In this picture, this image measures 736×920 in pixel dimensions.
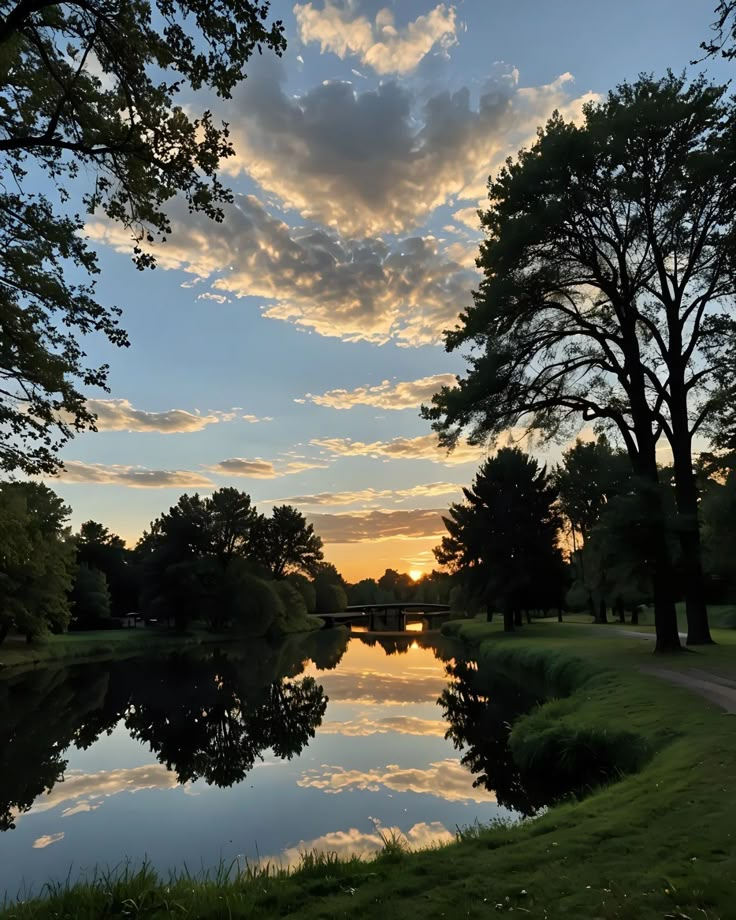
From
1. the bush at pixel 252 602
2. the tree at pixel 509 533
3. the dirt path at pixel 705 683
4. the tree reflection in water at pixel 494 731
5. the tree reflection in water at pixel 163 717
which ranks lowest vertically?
the tree reflection in water at pixel 163 717

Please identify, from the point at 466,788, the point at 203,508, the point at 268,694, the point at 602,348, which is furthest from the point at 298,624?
the point at 466,788

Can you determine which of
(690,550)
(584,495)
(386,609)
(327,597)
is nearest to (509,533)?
(584,495)

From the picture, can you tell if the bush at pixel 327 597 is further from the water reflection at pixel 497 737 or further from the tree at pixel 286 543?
the water reflection at pixel 497 737

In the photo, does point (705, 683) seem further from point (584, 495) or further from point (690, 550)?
point (584, 495)

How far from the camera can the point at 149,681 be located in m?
33.2

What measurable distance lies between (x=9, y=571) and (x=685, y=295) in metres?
37.7

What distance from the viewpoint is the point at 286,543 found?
301ft

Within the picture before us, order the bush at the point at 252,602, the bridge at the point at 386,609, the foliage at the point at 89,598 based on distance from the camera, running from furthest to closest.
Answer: the bridge at the point at 386,609, the bush at the point at 252,602, the foliage at the point at 89,598

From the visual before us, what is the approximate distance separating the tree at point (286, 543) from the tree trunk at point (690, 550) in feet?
231

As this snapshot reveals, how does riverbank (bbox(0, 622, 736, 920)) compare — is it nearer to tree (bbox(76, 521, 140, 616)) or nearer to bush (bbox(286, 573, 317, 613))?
tree (bbox(76, 521, 140, 616))

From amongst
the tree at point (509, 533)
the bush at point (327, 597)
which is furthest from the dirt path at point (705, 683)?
the bush at point (327, 597)

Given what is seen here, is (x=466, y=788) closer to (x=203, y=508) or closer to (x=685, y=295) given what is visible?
(x=685, y=295)

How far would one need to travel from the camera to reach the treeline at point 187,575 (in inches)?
1563

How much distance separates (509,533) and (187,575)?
34686mm
